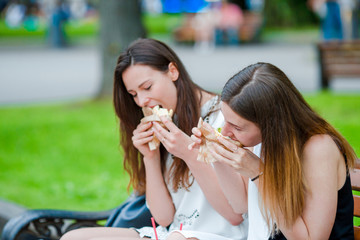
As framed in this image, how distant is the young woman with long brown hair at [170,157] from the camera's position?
8.93 ft

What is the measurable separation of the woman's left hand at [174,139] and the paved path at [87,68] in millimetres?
7372

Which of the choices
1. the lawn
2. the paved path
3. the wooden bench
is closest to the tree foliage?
the paved path

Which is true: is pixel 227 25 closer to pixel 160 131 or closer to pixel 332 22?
pixel 332 22

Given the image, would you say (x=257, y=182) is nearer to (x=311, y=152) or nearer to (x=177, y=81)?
(x=311, y=152)

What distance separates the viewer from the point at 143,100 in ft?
9.68

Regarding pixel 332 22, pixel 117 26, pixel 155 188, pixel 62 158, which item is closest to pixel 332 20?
pixel 332 22

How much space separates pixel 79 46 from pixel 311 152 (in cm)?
1874

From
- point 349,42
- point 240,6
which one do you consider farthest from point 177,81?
point 240,6

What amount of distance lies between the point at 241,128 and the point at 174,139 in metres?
0.48

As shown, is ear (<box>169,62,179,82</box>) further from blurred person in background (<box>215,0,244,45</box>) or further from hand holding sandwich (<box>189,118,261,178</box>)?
blurred person in background (<box>215,0,244,45</box>)

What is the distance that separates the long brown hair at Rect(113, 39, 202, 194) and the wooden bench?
6624 mm

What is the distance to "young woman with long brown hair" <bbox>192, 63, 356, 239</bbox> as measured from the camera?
2.19 metres

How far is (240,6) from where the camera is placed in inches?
927

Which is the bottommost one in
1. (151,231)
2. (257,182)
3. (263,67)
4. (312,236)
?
(151,231)
